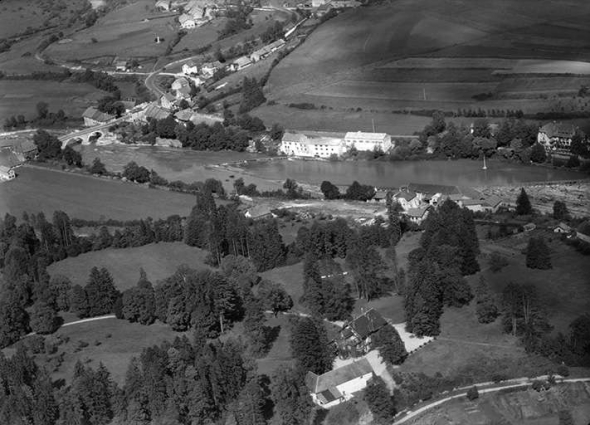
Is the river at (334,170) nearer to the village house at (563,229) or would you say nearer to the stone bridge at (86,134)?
the stone bridge at (86,134)

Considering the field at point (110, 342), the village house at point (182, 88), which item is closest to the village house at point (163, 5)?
the village house at point (182, 88)

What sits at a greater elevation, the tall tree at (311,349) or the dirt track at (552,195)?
the tall tree at (311,349)

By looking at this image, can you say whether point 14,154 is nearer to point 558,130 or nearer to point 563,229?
point 558,130

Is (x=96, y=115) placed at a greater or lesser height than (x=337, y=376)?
lesser

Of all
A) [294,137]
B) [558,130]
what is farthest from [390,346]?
[294,137]

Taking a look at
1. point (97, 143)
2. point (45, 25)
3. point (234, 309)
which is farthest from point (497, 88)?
point (45, 25)

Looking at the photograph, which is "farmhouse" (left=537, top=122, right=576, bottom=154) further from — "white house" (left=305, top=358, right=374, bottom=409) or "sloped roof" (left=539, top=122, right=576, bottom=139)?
"white house" (left=305, top=358, right=374, bottom=409)
